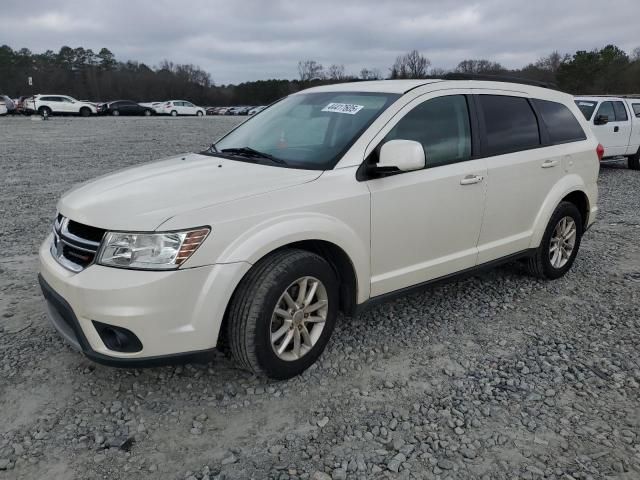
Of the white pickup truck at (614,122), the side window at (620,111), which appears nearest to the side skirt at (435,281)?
the white pickup truck at (614,122)

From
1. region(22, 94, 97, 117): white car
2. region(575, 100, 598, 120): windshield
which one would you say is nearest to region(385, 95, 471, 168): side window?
region(575, 100, 598, 120): windshield

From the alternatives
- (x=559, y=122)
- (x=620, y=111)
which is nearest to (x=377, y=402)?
(x=559, y=122)

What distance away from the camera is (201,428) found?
8.82 feet

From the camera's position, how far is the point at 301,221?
289 cm

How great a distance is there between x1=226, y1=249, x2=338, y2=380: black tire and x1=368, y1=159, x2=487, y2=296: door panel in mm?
551

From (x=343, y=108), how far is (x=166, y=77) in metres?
86.0

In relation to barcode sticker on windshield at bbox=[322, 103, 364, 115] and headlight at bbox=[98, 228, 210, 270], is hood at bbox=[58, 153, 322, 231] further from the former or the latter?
barcode sticker on windshield at bbox=[322, 103, 364, 115]

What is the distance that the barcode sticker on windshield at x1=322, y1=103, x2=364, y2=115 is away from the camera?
3555 mm

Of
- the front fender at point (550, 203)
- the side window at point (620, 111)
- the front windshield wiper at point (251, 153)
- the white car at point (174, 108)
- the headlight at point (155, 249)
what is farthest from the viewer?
the white car at point (174, 108)

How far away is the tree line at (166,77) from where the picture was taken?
2280 inches

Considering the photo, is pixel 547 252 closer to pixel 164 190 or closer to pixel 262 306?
pixel 262 306

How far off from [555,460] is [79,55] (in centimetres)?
9399

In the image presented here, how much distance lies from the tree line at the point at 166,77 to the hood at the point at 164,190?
180ft

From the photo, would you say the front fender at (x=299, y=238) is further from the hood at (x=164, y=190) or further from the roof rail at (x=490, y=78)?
the roof rail at (x=490, y=78)
